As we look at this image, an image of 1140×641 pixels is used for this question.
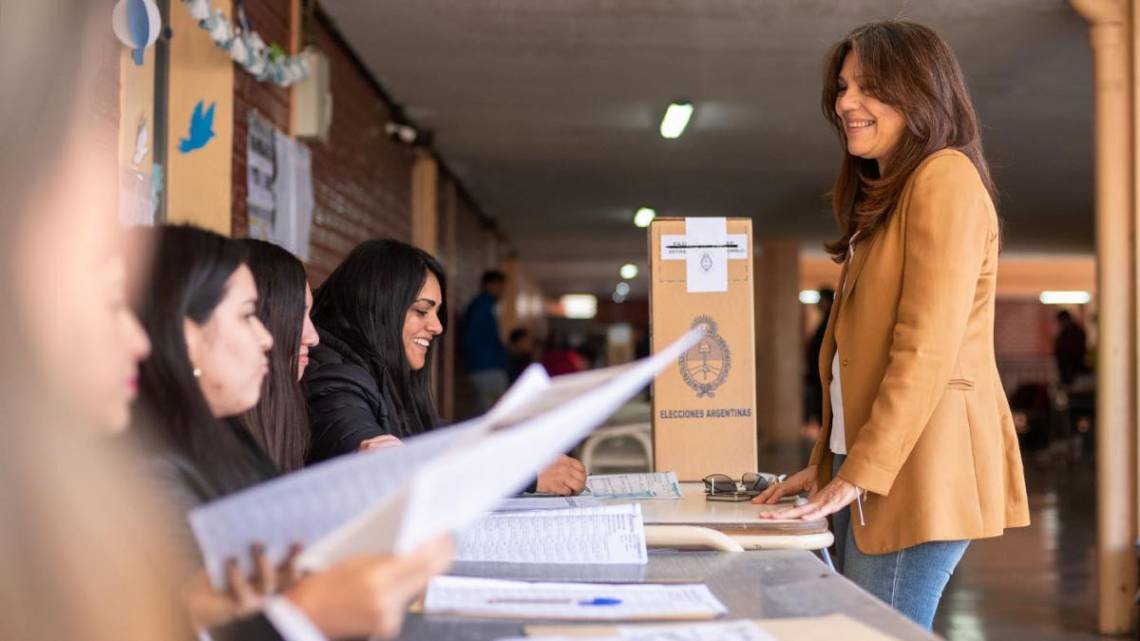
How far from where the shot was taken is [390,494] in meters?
0.91

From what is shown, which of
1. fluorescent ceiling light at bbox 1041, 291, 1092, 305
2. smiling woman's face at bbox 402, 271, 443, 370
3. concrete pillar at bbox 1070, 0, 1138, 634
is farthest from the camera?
fluorescent ceiling light at bbox 1041, 291, 1092, 305

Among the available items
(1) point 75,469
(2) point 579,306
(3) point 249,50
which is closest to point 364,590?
(1) point 75,469

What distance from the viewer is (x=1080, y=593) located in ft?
16.1

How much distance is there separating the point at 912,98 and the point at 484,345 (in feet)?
26.1

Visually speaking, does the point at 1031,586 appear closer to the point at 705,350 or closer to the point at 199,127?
the point at 705,350

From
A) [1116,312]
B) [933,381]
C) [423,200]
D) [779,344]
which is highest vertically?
[423,200]

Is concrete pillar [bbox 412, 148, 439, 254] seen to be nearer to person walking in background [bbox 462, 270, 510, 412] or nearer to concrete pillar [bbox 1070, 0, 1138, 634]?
person walking in background [bbox 462, 270, 510, 412]

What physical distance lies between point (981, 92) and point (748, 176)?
3.31 metres

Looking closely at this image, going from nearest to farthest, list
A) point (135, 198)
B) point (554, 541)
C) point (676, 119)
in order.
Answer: point (554, 541)
point (135, 198)
point (676, 119)

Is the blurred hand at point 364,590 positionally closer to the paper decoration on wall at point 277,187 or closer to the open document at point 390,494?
the open document at point 390,494

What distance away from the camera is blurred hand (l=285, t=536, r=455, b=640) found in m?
0.90

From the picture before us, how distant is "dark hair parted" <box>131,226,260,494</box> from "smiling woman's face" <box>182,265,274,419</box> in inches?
0.5

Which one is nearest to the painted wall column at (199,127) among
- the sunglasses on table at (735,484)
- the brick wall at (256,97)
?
the brick wall at (256,97)

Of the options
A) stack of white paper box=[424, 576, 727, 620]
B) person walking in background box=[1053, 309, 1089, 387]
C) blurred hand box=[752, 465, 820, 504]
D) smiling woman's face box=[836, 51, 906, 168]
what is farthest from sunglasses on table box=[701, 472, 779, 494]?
person walking in background box=[1053, 309, 1089, 387]
